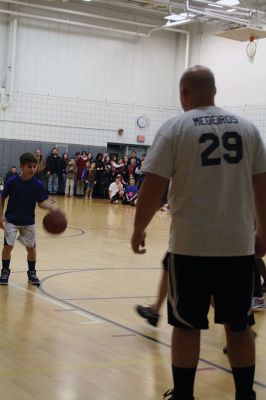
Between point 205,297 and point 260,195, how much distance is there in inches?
23.0

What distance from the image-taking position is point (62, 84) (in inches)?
952

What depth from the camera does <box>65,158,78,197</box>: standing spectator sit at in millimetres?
23172

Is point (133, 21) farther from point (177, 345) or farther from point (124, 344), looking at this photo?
point (177, 345)

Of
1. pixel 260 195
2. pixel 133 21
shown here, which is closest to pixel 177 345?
Result: pixel 260 195

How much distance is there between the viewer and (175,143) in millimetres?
3121

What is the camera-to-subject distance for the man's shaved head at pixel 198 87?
10.6 feet

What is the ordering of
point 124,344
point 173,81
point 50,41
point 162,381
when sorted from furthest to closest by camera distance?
point 173,81 → point 50,41 → point 124,344 → point 162,381

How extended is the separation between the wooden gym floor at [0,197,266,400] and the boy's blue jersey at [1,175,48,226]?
74cm

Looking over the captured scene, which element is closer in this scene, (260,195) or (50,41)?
(260,195)

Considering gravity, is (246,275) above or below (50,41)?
below

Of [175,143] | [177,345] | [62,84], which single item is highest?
[62,84]

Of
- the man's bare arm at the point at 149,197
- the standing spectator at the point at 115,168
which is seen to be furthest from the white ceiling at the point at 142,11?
the man's bare arm at the point at 149,197

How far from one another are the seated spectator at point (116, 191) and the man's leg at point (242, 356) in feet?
61.9

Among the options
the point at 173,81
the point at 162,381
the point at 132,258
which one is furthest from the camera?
the point at 173,81
